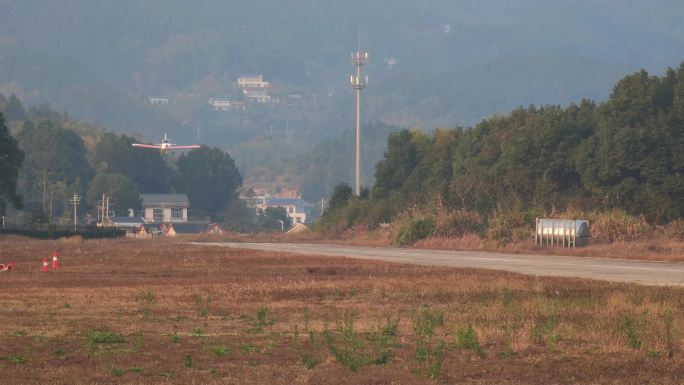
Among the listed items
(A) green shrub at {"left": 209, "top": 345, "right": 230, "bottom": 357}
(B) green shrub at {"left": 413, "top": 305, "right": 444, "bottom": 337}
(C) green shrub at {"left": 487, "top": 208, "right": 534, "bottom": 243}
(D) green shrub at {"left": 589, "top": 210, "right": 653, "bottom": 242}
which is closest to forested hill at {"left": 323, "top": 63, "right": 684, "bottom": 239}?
(C) green shrub at {"left": 487, "top": 208, "right": 534, "bottom": 243}

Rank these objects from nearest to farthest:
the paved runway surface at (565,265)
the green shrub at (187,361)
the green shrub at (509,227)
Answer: the green shrub at (187,361) → the paved runway surface at (565,265) → the green shrub at (509,227)

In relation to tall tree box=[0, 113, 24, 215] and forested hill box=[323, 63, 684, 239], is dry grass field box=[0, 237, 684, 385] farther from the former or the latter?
tall tree box=[0, 113, 24, 215]

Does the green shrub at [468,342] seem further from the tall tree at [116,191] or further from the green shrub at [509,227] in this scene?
the tall tree at [116,191]

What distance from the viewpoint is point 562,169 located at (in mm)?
88000

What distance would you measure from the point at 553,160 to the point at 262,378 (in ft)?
233

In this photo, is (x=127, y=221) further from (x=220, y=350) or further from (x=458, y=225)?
(x=220, y=350)

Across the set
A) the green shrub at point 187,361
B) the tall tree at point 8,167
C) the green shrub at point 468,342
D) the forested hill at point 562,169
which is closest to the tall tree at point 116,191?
the forested hill at point 562,169

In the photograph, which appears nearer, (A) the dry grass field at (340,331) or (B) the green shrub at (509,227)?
(A) the dry grass field at (340,331)

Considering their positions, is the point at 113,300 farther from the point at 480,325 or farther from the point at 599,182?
the point at 599,182

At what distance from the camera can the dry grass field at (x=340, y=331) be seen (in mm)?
19000

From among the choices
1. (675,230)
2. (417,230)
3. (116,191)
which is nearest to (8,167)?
(417,230)

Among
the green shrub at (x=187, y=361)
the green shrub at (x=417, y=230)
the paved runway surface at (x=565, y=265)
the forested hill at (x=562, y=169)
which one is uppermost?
the forested hill at (x=562, y=169)

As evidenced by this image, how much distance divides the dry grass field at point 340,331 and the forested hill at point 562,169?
34740 mm

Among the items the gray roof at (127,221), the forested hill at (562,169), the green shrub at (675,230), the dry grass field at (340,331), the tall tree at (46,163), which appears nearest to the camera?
the dry grass field at (340,331)
